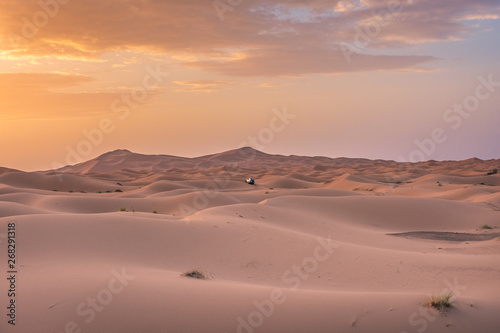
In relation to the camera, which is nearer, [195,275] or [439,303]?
[439,303]

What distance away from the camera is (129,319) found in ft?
19.6

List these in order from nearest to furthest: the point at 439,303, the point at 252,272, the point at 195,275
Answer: the point at 439,303, the point at 195,275, the point at 252,272

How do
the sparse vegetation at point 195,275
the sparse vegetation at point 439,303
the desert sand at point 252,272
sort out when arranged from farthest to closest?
the sparse vegetation at point 195,275 < the sparse vegetation at point 439,303 < the desert sand at point 252,272

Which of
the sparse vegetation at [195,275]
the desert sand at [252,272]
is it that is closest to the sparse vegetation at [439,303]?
the desert sand at [252,272]

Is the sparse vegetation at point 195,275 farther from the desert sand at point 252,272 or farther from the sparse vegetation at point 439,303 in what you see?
the sparse vegetation at point 439,303

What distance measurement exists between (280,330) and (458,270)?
19.6 ft

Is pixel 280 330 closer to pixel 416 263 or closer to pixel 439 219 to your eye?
pixel 416 263

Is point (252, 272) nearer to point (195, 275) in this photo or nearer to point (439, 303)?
point (195, 275)

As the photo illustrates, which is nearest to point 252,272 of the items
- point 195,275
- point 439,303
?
point 195,275

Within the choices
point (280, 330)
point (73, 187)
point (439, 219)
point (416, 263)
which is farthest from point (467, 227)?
point (73, 187)

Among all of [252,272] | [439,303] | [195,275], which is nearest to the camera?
[439,303]

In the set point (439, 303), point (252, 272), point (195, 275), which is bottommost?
point (252, 272)

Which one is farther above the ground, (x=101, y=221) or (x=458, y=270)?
(x=101, y=221)

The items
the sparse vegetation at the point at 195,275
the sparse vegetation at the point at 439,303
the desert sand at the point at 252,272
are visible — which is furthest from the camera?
the sparse vegetation at the point at 195,275
